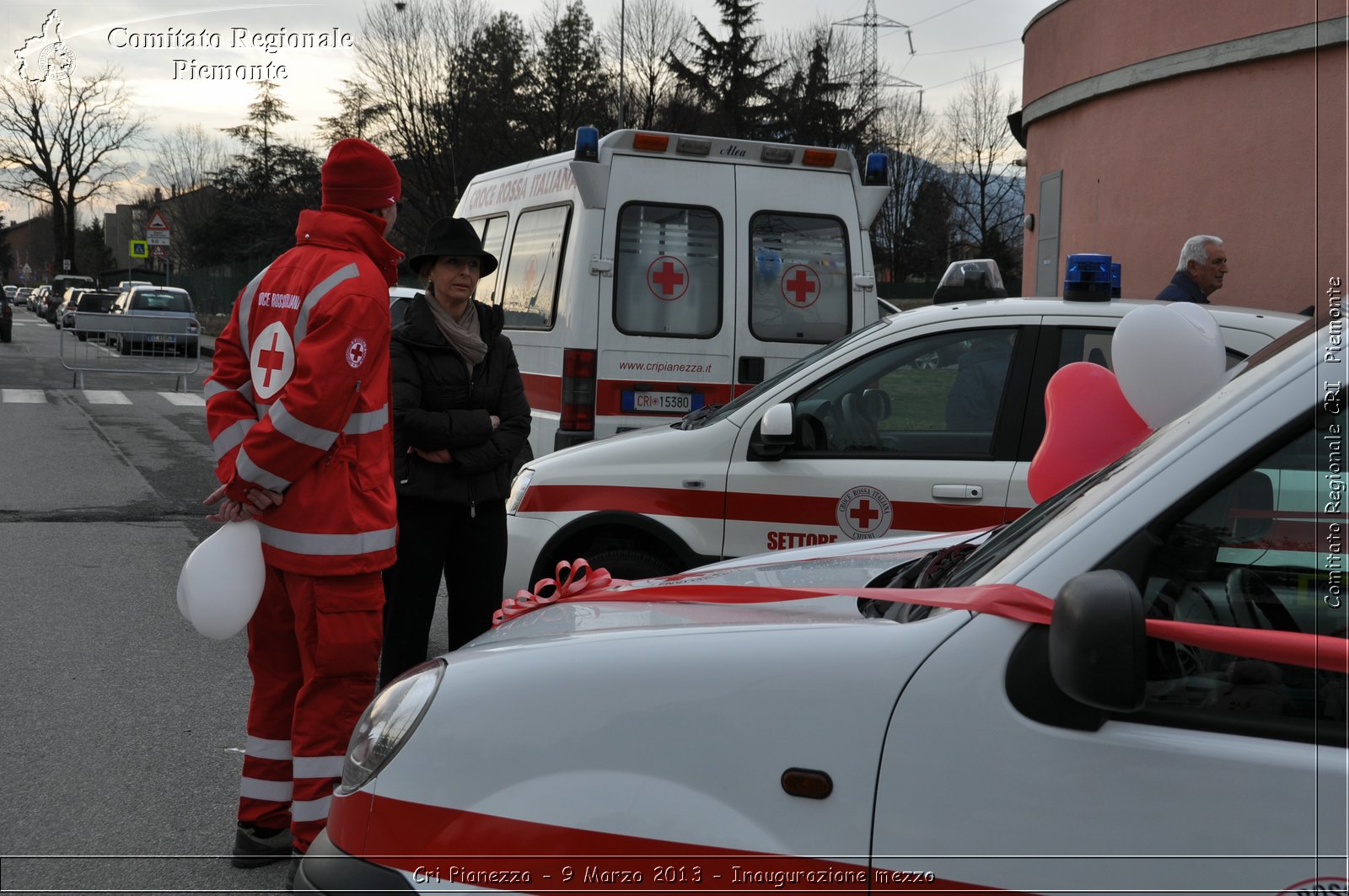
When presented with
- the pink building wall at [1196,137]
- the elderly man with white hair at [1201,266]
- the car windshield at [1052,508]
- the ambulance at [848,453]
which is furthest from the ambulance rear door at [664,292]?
the pink building wall at [1196,137]

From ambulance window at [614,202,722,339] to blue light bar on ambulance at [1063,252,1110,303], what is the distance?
2.71m

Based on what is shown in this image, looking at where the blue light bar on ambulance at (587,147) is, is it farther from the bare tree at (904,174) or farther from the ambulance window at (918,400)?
the bare tree at (904,174)

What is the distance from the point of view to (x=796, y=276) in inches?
292

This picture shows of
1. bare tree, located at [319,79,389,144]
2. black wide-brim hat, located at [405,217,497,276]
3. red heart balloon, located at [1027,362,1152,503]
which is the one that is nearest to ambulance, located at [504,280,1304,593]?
black wide-brim hat, located at [405,217,497,276]

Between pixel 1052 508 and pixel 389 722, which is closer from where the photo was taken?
pixel 389 722

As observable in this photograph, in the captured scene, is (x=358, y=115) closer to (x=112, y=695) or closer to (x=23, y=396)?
(x=23, y=396)

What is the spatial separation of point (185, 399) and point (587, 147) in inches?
570

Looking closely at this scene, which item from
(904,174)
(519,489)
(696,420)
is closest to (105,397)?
(519,489)

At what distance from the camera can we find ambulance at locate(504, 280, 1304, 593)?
15.5 feet

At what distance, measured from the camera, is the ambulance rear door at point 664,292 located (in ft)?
23.4

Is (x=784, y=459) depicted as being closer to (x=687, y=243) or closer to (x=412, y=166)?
(x=687, y=243)

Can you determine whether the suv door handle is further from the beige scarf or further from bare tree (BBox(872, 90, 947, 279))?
bare tree (BBox(872, 90, 947, 279))

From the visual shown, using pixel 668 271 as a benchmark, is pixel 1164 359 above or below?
below

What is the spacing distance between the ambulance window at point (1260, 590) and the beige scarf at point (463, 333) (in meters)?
2.98
